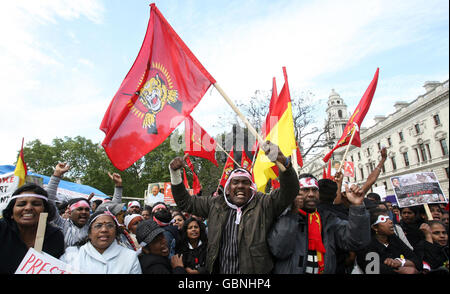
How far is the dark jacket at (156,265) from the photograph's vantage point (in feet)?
8.38

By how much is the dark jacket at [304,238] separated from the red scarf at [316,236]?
0.04 m

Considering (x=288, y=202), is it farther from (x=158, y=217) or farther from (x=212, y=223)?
(x=158, y=217)

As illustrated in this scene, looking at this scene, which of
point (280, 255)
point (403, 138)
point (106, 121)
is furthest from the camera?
point (403, 138)

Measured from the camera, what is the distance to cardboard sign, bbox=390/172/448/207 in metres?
5.65

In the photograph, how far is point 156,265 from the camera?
2.61 metres

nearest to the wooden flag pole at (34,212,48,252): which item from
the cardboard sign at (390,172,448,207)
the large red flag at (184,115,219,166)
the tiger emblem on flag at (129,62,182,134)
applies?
the tiger emblem on flag at (129,62,182,134)

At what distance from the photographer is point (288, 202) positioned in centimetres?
239

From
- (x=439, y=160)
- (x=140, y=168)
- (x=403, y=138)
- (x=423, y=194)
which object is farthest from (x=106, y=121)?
(x=403, y=138)

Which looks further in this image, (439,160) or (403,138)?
(403,138)

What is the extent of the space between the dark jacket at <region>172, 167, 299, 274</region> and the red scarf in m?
0.36

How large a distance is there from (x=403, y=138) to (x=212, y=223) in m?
52.3

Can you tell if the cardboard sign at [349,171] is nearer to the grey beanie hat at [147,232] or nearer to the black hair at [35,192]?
the grey beanie hat at [147,232]

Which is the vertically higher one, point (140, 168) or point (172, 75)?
point (140, 168)

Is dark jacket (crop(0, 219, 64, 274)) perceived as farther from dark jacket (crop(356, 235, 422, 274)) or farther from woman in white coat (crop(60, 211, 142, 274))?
dark jacket (crop(356, 235, 422, 274))
